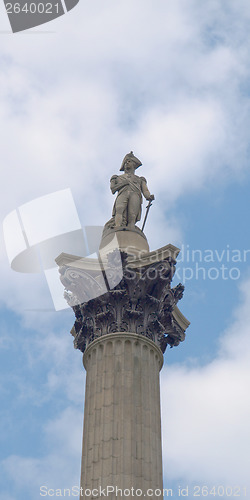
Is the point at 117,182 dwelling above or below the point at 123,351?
above

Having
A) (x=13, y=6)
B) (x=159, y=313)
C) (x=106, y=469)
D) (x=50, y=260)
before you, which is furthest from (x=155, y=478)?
(x=13, y=6)

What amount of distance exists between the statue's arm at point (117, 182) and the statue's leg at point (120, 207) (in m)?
0.42

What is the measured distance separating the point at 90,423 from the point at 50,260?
7733 millimetres

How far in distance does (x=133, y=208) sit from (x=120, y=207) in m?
0.53

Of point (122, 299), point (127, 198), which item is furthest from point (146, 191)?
point (122, 299)

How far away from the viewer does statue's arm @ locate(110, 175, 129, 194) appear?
29.1 meters

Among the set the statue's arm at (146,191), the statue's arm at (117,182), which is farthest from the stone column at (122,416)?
the statue's arm at (117,182)

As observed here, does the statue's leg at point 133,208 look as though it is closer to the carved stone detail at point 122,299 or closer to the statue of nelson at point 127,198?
the statue of nelson at point 127,198

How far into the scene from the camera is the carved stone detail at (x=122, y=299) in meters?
23.9

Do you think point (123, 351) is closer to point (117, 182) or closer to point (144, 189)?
point (144, 189)

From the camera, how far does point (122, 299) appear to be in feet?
78.4

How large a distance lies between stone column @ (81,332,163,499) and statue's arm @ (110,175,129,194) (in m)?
7.80

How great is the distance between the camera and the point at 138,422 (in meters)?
21.6

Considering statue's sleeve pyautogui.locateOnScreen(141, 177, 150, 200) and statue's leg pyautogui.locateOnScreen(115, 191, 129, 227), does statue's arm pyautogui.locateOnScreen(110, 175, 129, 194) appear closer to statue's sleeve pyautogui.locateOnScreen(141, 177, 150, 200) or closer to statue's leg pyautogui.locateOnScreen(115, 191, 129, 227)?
statue's leg pyautogui.locateOnScreen(115, 191, 129, 227)
